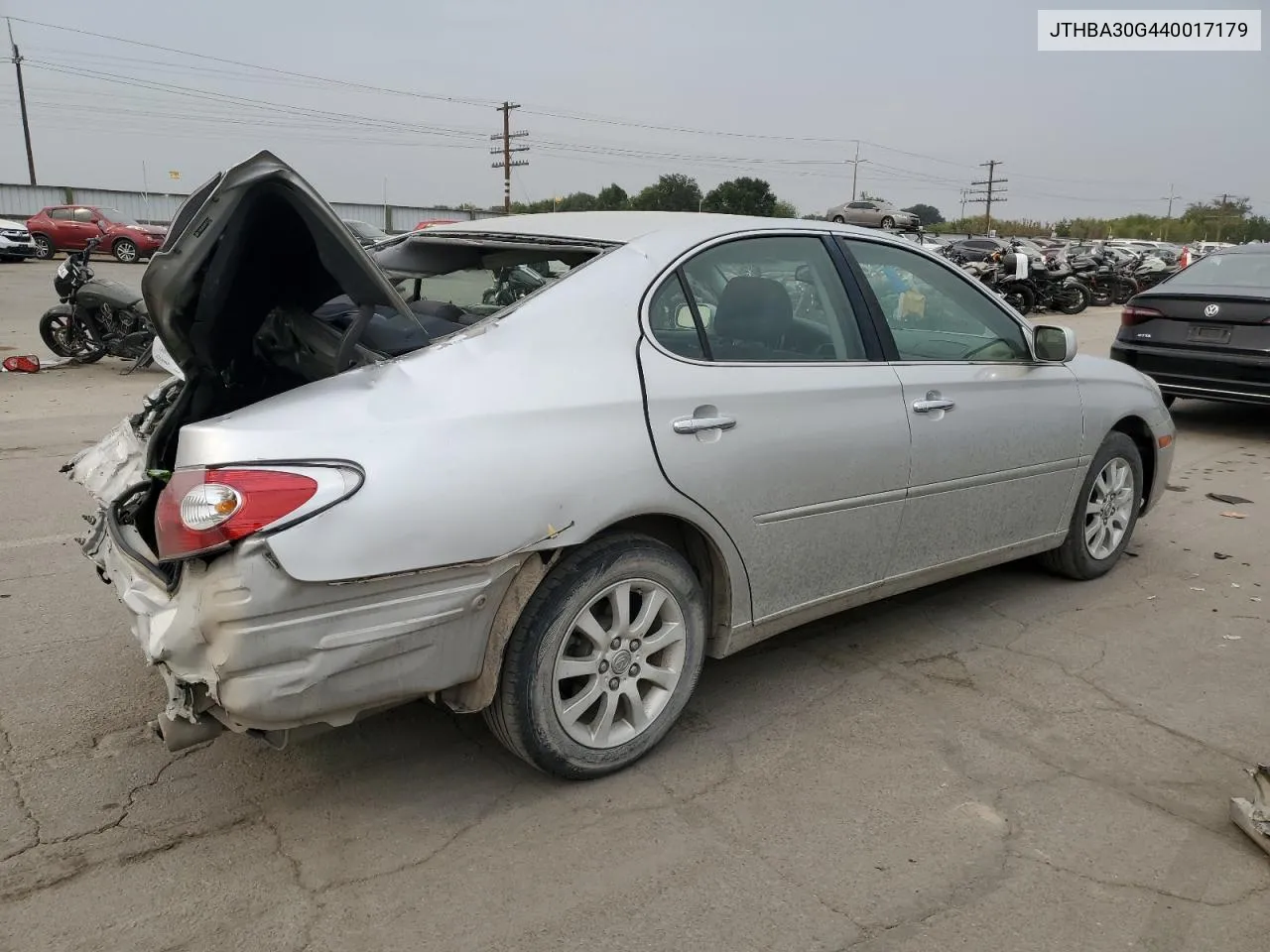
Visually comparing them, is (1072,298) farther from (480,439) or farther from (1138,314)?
(480,439)

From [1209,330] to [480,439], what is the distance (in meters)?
7.65

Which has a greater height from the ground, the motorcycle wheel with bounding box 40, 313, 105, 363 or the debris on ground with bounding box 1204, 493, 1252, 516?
the motorcycle wheel with bounding box 40, 313, 105, 363

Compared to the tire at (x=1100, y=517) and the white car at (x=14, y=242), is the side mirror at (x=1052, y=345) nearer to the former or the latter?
the tire at (x=1100, y=517)

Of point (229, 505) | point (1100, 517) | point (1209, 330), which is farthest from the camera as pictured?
point (1209, 330)

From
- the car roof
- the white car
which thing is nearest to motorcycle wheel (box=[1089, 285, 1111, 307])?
the car roof

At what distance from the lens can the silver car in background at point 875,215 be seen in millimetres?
39969

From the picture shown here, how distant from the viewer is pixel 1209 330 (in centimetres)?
817

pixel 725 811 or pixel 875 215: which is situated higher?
pixel 875 215

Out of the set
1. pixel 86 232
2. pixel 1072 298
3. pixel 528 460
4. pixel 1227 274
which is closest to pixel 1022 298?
pixel 1072 298

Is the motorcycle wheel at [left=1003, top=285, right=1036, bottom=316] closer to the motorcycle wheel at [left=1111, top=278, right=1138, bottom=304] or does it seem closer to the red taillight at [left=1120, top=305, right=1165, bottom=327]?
the motorcycle wheel at [left=1111, top=278, right=1138, bottom=304]

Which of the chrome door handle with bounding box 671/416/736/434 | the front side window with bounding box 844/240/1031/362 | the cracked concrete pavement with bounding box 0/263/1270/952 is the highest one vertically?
the front side window with bounding box 844/240/1031/362

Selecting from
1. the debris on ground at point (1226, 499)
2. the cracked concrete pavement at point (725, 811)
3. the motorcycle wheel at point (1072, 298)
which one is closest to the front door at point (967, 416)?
the cracked concrete pavement at point (725, 811)

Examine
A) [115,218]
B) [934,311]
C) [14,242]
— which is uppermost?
[115,218]

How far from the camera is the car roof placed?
3.29m
